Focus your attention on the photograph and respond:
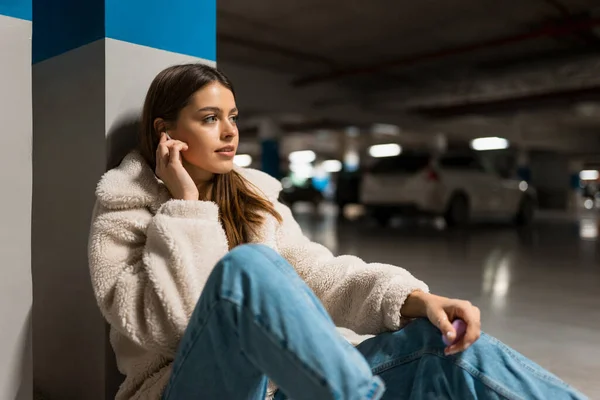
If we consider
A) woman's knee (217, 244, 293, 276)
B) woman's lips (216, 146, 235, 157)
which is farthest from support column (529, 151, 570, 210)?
woman's knee (217, 244, 293, 276)

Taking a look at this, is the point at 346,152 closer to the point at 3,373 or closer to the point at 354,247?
the point at 354,247

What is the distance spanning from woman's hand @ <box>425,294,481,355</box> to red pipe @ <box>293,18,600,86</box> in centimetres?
705

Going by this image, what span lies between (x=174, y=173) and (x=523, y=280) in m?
3.79

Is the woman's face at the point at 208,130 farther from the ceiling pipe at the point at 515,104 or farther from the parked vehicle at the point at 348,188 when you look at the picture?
the parked vehicle at the point at 348,188

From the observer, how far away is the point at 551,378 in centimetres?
118

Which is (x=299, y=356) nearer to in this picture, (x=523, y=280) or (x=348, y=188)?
(x=523, y=280)

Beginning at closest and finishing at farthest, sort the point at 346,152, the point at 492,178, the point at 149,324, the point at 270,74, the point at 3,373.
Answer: the point at 149,324 → the point at 3,373 → the point at 492,178 → the point at 270,74 → the point at 346,152

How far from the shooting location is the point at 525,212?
10.7 metres

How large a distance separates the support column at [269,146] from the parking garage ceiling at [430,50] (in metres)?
2.55

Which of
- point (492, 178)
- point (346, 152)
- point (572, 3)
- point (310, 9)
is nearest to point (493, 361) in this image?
point (310, 9)

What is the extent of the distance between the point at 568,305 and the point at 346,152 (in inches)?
866

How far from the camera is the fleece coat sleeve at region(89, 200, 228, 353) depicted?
3.79 ft

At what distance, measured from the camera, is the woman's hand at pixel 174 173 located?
51.3 inches

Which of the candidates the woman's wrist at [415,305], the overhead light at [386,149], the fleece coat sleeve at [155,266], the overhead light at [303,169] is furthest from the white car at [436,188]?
the overhead light at [303,169]
